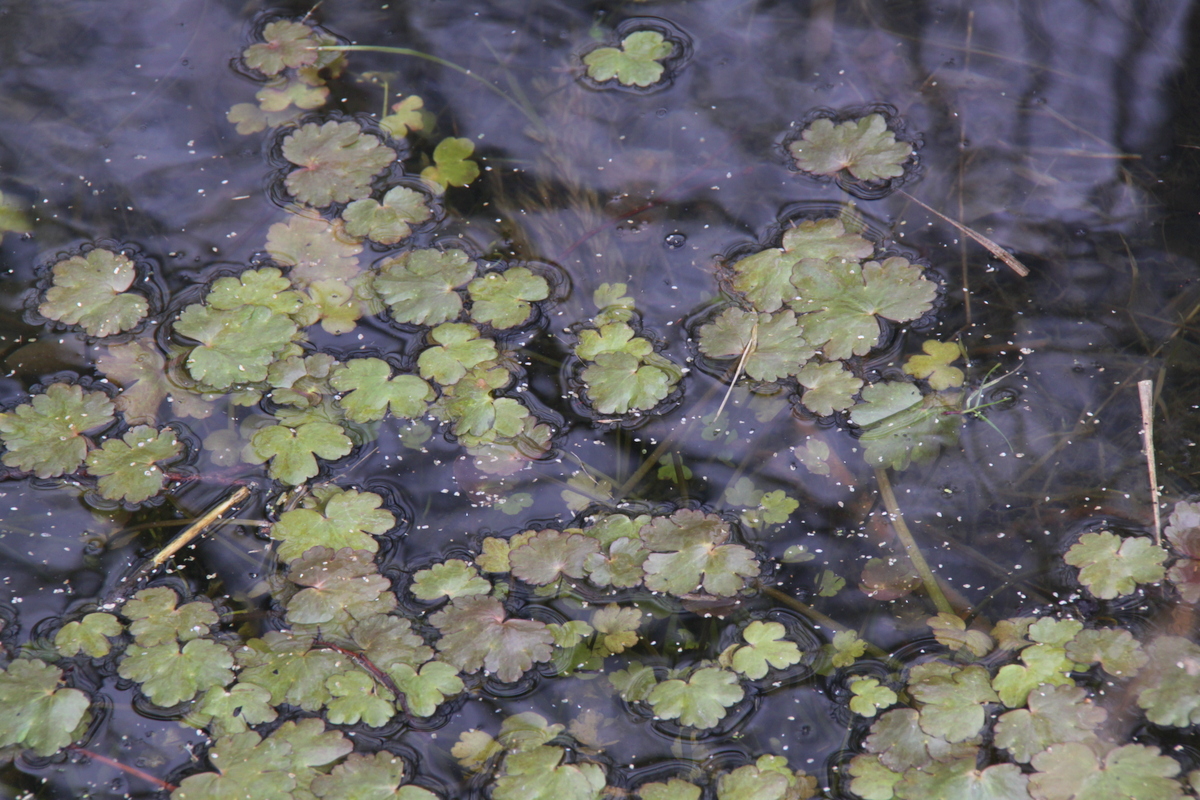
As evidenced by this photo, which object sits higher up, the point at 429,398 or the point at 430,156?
the point at 430,156

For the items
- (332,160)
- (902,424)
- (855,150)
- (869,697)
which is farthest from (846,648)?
(332,160)

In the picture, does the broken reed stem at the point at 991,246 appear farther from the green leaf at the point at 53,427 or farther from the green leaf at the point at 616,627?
the green leaf at the point at 53,427

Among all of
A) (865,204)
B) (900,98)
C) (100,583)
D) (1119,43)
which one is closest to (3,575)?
(100,583)

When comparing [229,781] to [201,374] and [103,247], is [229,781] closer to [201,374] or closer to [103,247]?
[201,374]

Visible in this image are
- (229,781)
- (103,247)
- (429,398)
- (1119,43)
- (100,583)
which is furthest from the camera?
(1119,43)

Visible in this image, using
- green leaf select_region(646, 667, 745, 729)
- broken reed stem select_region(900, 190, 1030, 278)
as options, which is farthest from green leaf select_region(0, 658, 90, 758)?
broken reed stem select_region(900, 190, 1030, 278)

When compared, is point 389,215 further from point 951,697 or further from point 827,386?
point 951,697

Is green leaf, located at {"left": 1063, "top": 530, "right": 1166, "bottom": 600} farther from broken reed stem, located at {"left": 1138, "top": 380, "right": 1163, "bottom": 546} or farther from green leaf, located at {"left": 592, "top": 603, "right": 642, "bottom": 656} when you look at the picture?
green leaf, located at {"left": 592, "top": 603, "right": 642, "bottom": 656}
